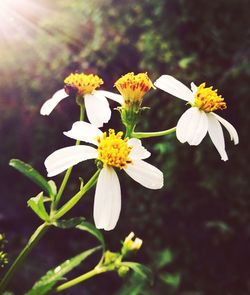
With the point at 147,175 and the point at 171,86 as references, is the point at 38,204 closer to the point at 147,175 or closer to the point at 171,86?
the point at 147,175

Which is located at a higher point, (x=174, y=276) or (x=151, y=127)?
(x=151, y=127)

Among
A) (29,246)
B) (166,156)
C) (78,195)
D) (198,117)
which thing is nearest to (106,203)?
(78,195)

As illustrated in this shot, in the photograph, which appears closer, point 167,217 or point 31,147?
point 167,217

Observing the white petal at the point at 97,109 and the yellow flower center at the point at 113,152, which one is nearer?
the yellow flower center at the point at 113,152

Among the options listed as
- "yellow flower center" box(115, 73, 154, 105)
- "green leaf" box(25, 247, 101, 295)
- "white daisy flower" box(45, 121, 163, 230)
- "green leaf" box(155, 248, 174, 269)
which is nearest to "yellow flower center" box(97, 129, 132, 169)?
"white daisy flower" box(45, 121, 163, 230)

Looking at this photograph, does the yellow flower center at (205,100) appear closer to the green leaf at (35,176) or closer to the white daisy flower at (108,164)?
the white daisy flower at (108,164)

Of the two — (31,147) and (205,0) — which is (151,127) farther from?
(31,147)

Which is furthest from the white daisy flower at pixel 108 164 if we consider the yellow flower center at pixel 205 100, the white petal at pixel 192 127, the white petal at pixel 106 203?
the yellow flower center at pixel 205 100

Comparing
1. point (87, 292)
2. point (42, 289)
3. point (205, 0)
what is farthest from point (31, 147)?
point (42, 289)
